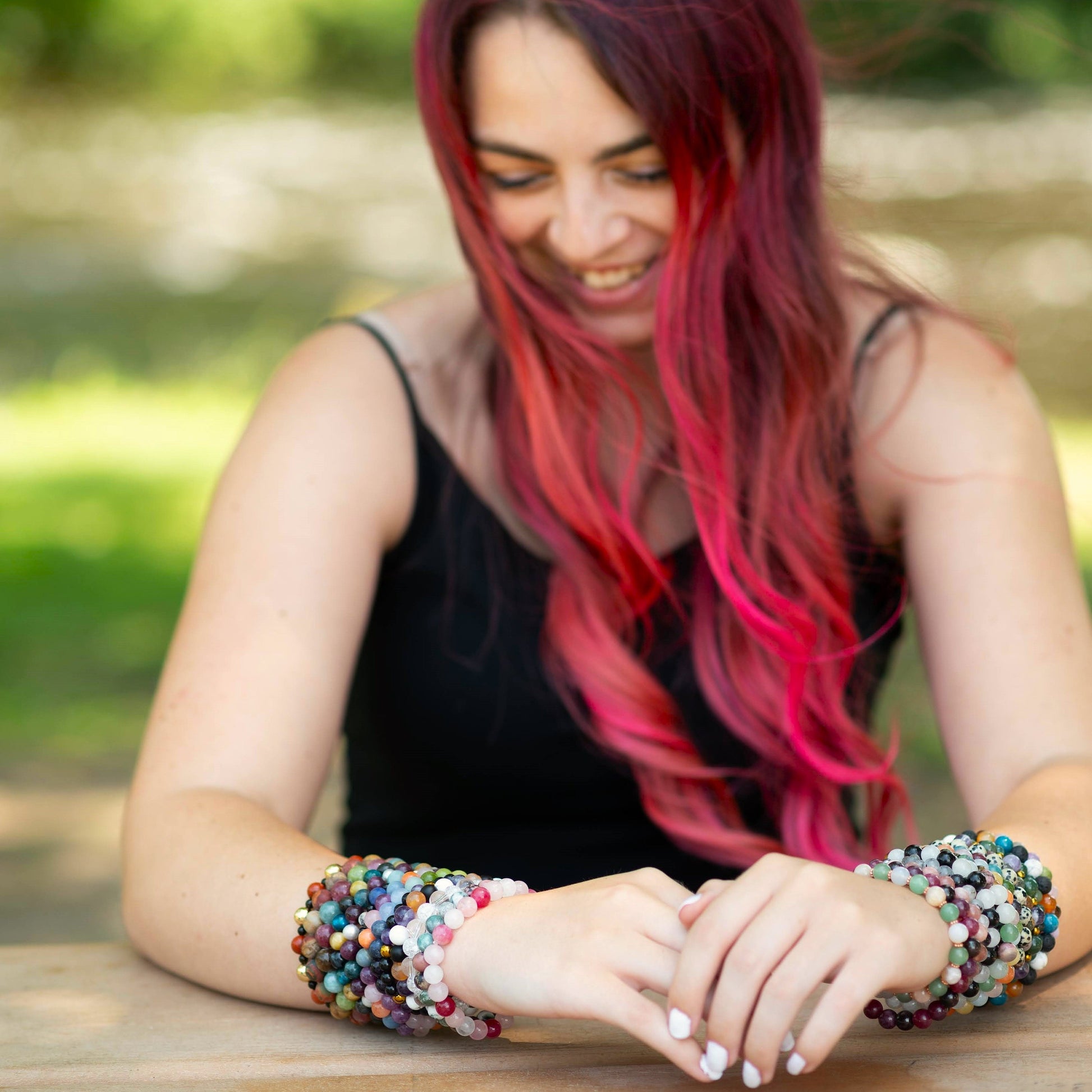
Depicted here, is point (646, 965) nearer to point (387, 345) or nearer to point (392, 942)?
point (392, 942)

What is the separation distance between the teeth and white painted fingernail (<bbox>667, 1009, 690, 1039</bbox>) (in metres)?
0.86

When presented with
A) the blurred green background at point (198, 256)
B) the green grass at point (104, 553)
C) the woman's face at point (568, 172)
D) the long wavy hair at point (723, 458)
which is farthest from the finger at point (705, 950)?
the green grass at point (104, 553)

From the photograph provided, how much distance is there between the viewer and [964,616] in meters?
1.54

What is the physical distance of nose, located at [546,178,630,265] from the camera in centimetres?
153

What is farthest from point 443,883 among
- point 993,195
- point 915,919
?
point 993,195

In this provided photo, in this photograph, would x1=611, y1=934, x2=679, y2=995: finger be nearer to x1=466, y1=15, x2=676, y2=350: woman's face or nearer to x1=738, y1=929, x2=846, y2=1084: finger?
x1=738, y1=929, x2=846, y2=1084: finger

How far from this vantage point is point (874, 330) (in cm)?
175

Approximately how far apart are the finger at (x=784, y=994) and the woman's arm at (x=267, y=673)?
0.39 meters

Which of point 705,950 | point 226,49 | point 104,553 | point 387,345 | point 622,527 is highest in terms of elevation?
point 226,49

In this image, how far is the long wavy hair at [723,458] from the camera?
5.16 ft

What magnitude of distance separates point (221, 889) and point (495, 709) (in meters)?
0.49

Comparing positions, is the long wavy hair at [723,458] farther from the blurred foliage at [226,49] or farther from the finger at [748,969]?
the blurred foliage at [226,49]

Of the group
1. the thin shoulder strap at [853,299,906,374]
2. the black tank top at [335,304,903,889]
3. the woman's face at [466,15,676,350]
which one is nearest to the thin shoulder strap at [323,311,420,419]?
the black tank top at [335,304,903,889]


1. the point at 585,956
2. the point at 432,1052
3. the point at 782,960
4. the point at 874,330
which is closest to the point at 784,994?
the point at 782,960
